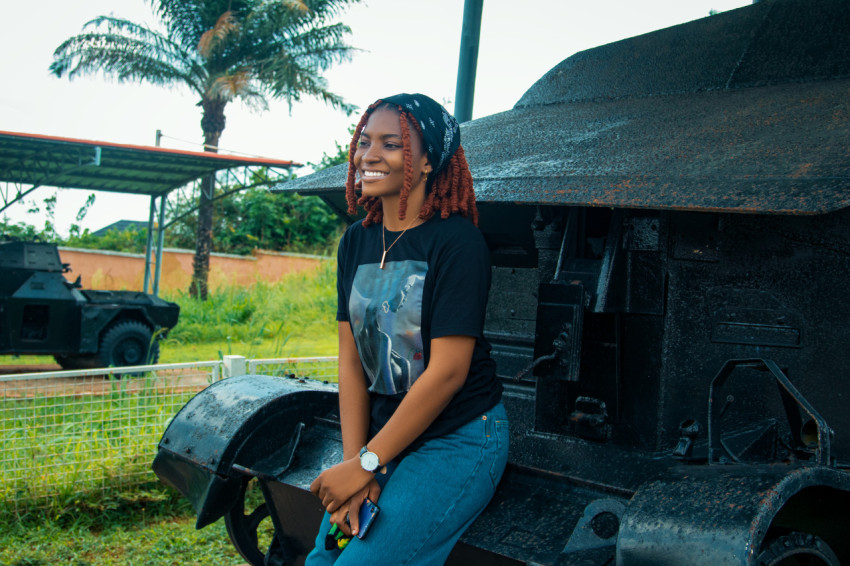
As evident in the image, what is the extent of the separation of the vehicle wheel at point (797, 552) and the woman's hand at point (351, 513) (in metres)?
0.85

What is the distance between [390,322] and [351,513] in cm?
46

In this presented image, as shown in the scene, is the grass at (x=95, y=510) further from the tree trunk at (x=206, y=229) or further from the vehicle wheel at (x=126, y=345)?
the tree trunk at (x=206, y=229)

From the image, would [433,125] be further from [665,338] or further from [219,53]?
[219,53]

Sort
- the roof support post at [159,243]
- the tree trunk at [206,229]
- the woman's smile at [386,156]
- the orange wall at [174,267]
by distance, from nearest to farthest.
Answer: the woman's smile at [386,156]
the roof support post at [159,243]
the tree trunk at [206,229]
the orange wall at [174,267]

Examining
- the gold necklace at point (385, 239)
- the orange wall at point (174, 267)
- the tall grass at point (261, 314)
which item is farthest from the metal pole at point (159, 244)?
the gold necklace at point (385, 239)

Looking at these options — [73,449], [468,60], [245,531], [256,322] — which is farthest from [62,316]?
[245,531]

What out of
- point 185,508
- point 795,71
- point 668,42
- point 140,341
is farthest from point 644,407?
point 140,341

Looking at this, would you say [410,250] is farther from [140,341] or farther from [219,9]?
[219,9]

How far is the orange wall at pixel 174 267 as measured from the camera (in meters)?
18.9

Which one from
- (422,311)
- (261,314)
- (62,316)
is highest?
(422,311)

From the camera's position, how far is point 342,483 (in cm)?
191

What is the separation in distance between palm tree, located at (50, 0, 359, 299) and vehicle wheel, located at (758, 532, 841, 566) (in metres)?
15.6

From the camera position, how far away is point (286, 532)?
10.6ft

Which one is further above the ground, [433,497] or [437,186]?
[437,186]
